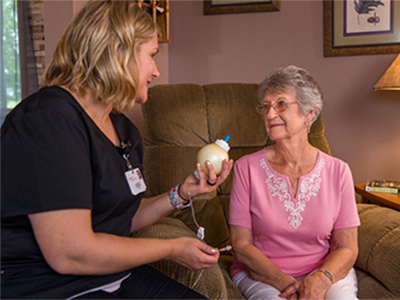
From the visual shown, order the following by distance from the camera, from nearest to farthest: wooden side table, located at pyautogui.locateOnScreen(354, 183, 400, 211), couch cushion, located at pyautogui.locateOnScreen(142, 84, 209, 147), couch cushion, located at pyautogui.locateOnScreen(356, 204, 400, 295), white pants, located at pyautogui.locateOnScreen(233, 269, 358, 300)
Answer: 1. white pants, located at pyautogui.locateOnScreen(233, 269, 358, 300)
2. couch cushion, located at pyautogui.locateOnScreen(356, 204, 400, 295)
3. wooden side table, located at pyautogui.locateOnScreen(354, 183, 400, 211)
4. couch cushion, located at pyautogui.locateOnScreen(142, 84, 209, 147)

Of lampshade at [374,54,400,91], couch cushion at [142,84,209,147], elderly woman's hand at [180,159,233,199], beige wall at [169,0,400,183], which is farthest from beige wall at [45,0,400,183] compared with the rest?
elderly woman's hand at [180,159,233,199]

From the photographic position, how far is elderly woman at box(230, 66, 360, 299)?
4.99 ft

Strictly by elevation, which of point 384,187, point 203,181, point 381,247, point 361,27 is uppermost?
point 361,27

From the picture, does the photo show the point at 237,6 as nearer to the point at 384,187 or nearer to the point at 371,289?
the point at 384,187

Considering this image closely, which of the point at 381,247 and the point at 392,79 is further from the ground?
the point at 392,79

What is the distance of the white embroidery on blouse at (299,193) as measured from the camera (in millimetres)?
1543

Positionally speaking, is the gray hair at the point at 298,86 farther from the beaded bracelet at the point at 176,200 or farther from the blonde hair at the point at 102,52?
the blonde hair at the point at 102,52

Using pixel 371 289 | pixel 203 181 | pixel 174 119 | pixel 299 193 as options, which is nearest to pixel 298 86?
pixel 299 193

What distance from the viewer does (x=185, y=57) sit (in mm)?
2943

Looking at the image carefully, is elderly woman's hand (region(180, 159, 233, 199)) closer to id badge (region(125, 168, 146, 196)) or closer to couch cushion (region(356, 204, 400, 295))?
id badge (region(125, 168, 146, 196))

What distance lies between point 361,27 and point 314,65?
0.38 meters

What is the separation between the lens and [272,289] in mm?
1448

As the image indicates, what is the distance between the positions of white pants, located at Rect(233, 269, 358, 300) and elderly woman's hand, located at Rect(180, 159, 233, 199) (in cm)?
43

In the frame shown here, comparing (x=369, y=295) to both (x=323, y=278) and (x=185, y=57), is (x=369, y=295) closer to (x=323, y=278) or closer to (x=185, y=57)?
(x=323, y=278)
